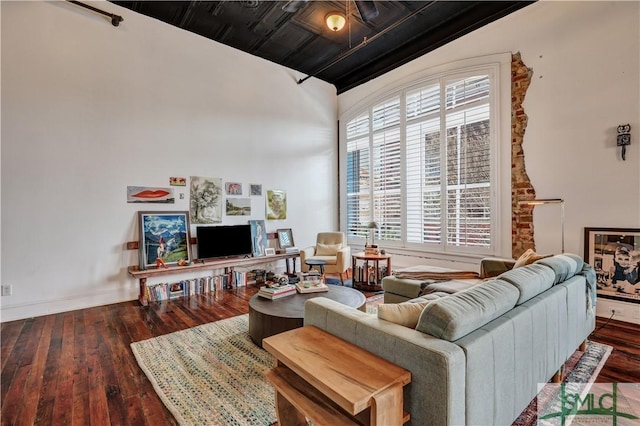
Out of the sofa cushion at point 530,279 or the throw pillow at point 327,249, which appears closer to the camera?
the sofa cushion at point 530,279

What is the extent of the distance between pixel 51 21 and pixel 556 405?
6.37m

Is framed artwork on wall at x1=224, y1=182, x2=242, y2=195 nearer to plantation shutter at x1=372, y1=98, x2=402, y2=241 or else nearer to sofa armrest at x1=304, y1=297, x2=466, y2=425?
plantation shutter at x1=372, y1=98, x2=402, y2=241

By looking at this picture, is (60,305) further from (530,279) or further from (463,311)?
(530,279)

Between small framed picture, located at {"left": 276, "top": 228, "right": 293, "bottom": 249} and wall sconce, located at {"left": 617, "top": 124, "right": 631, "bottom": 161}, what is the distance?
15.8 feet

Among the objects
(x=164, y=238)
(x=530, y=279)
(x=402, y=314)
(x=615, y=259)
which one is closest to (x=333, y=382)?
(x=402, y=314)

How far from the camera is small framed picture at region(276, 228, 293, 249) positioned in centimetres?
564

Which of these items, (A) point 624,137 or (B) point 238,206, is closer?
(A) point 624,137

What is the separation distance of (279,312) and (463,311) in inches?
68.5

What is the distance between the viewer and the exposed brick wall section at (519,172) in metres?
4.00

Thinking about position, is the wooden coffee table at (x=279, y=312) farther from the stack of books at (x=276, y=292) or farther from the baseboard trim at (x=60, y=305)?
the baseboard trim at (x=60, y=305)

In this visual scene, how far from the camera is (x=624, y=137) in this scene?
3201 millimetres

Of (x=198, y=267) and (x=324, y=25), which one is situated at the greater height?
(x=324, y=25)

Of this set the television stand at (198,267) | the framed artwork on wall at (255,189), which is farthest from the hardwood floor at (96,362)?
the framed artwork on wall at (255,189)

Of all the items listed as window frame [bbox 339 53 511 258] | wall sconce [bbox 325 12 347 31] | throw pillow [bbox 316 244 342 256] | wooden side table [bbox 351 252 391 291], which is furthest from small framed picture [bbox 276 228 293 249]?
wall sconce [bbox 325 12 347 31]
